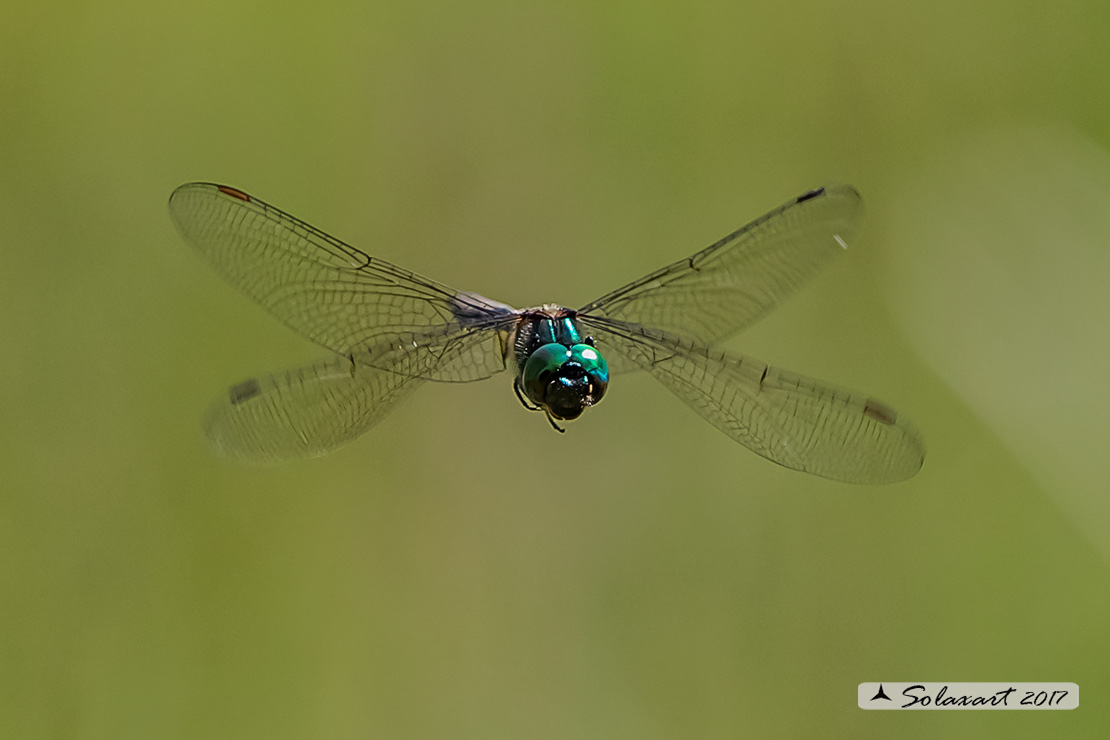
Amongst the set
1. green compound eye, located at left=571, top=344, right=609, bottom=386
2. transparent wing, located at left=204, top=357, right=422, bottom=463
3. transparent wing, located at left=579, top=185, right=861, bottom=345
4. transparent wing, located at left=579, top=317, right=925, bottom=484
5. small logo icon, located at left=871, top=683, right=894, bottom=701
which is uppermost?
transparent wing, located at left=579, top=185, right=861, bottom=345

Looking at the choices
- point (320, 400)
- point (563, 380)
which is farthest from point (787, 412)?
point (320, 400)

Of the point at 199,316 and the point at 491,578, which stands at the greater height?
the point at 199,316

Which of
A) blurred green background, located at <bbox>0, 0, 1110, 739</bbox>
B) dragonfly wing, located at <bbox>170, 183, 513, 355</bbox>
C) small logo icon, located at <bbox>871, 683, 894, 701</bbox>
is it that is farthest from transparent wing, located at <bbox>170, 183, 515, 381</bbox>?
small logo icon, located at <bbox>871, 683, 894, 701</bbox>

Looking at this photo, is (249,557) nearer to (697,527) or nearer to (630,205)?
(697,527)

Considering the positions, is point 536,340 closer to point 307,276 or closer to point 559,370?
point 559,370

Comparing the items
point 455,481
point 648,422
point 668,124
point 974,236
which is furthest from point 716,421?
point 974,236

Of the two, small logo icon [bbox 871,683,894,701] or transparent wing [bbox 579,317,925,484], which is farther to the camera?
small logo icon [bbox 871,683,894,701]

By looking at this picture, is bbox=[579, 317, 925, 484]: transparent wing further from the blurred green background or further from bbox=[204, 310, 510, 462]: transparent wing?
the blurred green background
